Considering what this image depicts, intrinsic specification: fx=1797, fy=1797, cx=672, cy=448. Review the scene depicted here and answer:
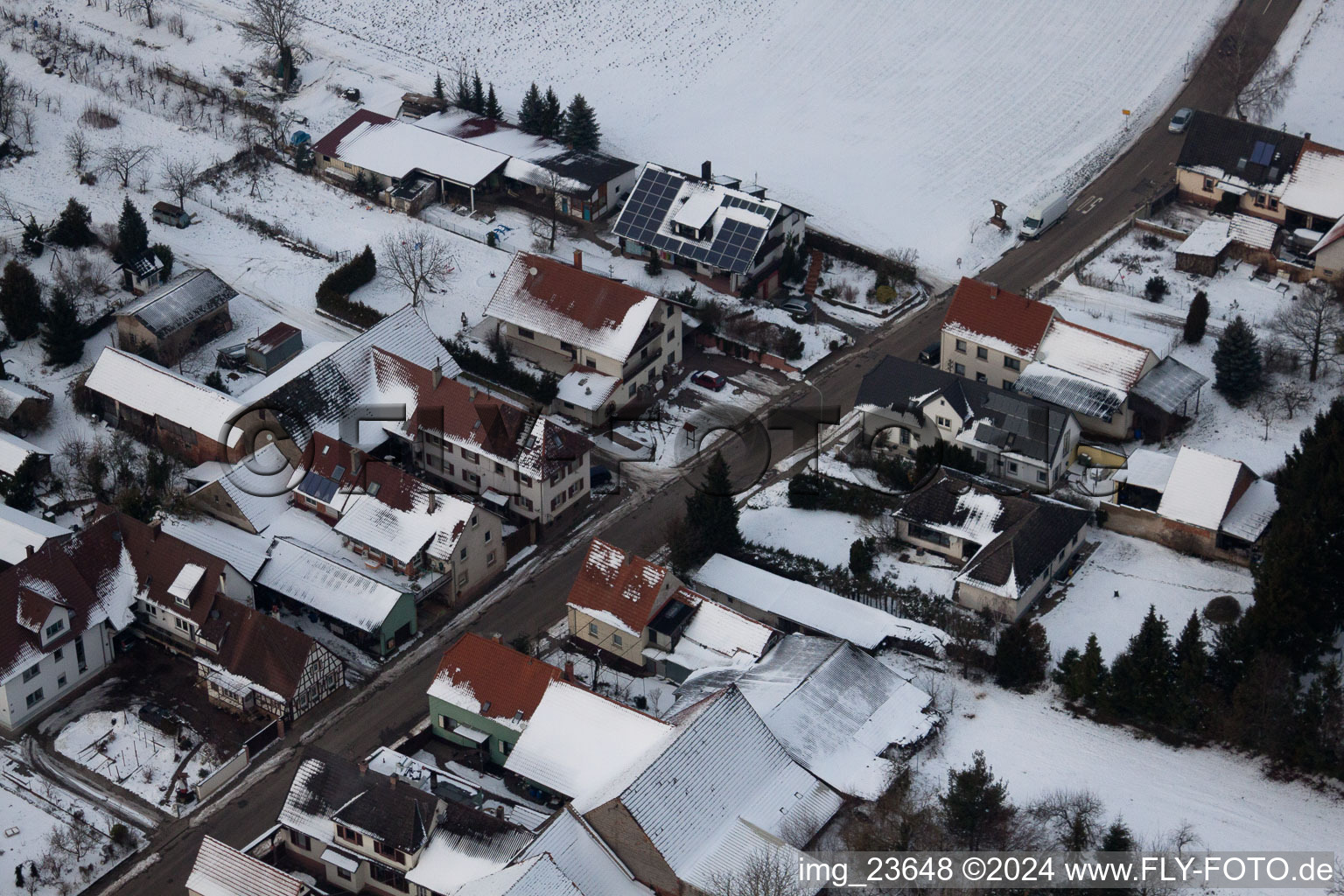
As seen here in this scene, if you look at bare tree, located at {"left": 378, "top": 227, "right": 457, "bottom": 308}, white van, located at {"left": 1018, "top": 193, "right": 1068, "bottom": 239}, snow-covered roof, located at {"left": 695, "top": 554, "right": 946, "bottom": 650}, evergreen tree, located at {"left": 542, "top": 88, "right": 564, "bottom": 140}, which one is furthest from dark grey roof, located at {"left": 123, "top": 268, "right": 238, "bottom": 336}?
white van, located at {"left": 1018, "top": 193, "right": 1068, "bottom": 239}

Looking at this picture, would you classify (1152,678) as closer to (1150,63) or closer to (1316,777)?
(1316,777)

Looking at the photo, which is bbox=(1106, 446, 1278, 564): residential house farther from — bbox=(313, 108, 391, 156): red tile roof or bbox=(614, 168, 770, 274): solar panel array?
bbox=(313, 108, 391, 156): red tile roof

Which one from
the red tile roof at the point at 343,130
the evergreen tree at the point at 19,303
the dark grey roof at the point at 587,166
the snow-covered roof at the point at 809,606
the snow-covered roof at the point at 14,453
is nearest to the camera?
the snow-covered roof at the point at 809,606

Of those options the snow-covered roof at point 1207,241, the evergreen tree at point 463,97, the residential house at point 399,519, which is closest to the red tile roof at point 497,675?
the residential house at point 399,519

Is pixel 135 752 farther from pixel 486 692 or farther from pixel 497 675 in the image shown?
pixel 497 675

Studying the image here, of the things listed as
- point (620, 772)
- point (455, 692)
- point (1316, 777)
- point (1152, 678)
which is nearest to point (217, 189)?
point (455, 692)

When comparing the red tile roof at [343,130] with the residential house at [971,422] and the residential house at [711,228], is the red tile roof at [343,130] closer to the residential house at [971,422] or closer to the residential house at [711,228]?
the residential house at [711,228]
